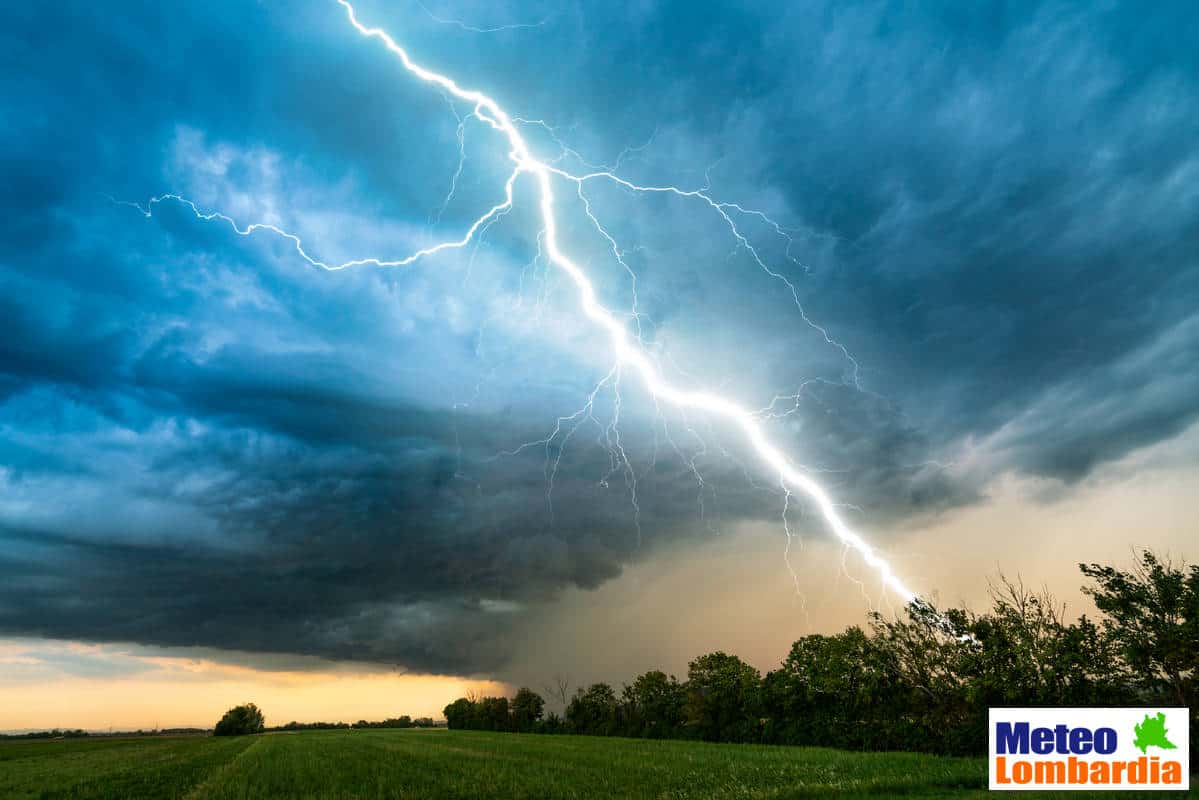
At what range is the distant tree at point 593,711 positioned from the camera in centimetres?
6681

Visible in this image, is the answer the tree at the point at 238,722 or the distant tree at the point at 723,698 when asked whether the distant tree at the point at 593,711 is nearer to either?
the distant tree at the point at 723,698

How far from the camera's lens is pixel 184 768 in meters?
33.0

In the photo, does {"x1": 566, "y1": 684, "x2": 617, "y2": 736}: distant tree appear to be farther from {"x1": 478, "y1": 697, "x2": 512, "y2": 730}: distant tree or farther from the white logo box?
the white logo box

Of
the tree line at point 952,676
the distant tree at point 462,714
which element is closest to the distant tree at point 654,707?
the tree line at point 952,676

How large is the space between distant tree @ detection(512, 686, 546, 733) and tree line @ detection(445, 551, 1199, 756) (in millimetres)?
33825

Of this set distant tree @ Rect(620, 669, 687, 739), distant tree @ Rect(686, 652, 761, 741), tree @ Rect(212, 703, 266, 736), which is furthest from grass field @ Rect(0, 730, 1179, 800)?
tree @ Rect(212, 703, 266, 736)

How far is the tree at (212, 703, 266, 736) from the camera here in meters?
124

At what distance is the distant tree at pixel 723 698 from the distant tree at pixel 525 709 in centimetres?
3514

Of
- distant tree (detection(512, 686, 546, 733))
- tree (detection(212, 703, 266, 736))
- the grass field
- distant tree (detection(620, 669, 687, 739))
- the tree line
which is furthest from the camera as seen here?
tree (detection(212, 703, 266, 736))

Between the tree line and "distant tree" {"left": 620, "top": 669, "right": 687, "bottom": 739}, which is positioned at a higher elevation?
the tree line

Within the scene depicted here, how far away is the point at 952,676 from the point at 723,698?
80.2 ft

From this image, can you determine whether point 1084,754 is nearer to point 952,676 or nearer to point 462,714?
point 952,676

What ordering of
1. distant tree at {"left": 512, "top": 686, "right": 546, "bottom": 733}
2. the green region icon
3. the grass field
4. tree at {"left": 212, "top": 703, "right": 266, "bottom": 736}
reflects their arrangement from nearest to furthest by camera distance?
the green region icon
the grass field
distant tree at {"left": 512, "top": 686, "right": 546, "bottom": 733}
tree at {"left": 212, "top": 703, "right": 266, "bottom": 736}

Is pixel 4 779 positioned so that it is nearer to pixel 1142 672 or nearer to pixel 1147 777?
pixel 1147 777
